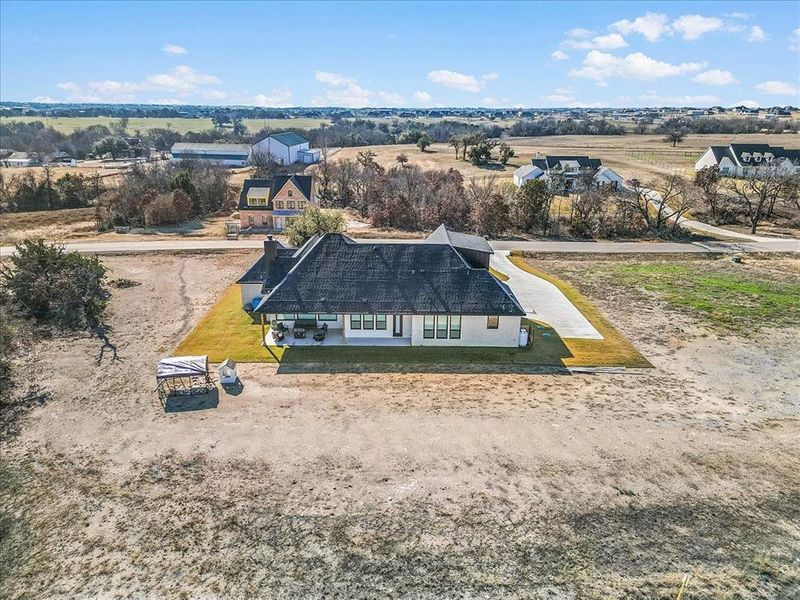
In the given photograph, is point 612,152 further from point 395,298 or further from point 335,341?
point 335,341

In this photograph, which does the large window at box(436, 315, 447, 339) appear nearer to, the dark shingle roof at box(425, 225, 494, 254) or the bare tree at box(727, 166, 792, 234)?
the dark shingle roof at box(425, 225, 494, 254)

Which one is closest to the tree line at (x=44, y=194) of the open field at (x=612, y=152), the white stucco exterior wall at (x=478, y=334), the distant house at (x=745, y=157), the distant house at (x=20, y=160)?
the open field at (x=612, y=152)

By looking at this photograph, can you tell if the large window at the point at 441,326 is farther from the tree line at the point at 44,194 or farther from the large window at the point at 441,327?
the tree line at the point at 44,194

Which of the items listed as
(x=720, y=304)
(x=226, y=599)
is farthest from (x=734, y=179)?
(x=226, y=599)

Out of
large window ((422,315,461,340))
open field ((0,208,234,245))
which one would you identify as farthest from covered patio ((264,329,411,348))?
open field ((0,208,234,245))

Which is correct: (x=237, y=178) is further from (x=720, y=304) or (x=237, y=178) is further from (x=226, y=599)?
(x=226, y=599)

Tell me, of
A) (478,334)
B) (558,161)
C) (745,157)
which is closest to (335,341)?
(478,334)
